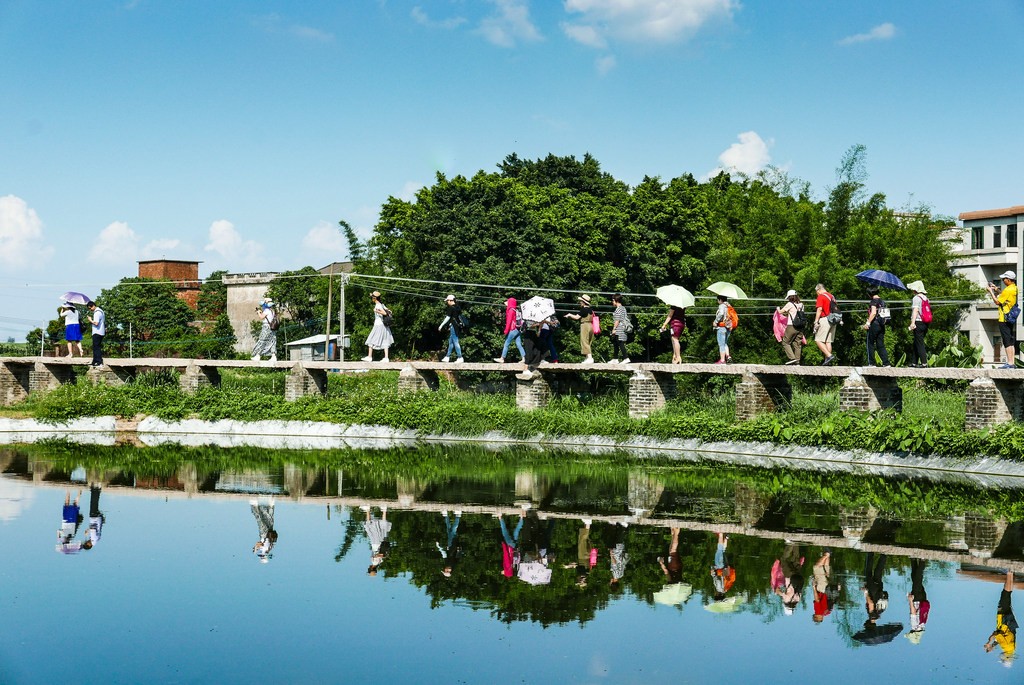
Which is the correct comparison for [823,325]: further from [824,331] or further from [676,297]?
[676,297]

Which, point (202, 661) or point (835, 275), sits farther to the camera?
point (835, 275)

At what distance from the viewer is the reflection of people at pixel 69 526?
13.2 meters

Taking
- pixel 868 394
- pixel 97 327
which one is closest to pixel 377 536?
pixel 868 394

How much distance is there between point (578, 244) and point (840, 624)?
37.0 m

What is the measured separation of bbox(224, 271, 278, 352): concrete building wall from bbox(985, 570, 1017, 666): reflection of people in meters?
75.9

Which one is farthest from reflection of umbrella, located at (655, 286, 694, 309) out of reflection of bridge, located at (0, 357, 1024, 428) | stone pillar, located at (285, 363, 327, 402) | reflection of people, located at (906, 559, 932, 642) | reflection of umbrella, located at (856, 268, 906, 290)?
→ reflection of people, located at (906, 559, 932, 642)

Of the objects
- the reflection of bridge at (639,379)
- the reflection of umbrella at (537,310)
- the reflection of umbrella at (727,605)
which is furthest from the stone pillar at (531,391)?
the reflection of umbrella at (727,605)

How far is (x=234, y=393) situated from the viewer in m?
28.4

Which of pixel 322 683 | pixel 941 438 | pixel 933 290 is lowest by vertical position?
pixel 322 683

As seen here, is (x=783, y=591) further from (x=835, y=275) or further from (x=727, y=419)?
(x=835, y=275)

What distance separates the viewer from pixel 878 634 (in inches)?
380

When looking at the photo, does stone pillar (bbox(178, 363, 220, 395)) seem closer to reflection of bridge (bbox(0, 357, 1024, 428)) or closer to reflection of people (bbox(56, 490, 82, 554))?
reflection of bridge (bbox(0, 357, 1024, 428))

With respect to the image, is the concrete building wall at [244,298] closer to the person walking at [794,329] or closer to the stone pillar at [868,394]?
the person walking at [794,329]

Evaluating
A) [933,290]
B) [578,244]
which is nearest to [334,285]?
[578,244]
